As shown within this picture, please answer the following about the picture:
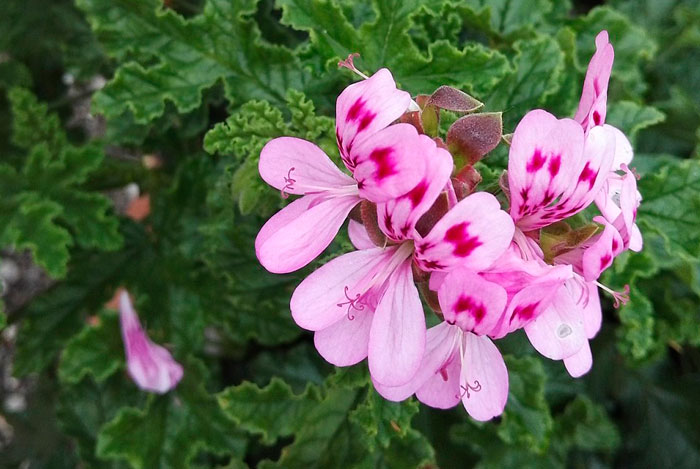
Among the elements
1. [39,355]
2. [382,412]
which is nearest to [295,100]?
[382,412]

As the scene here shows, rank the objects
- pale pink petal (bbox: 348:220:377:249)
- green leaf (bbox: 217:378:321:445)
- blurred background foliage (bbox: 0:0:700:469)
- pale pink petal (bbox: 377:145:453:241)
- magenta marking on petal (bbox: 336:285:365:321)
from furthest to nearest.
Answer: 1. green leaf (bbox: 217:378:321:445)
2. blurred background foliage (bbox: 0:0:700:469)
3. pale pink petal (bbox: 348:220:377:249)
4. magenta marking on petal (bbox: 336:285:365:321)
5. pale pink petal (bbox: 377:145:453:241)

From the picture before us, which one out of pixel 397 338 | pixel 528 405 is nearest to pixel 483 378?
pixel 397 338

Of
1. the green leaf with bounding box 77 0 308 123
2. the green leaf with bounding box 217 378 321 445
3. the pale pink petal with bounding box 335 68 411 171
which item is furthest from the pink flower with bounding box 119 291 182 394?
the pale pink petal with bounding box 335 68 411 171

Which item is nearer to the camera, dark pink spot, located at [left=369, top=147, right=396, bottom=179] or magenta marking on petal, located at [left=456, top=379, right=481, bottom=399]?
dark pink spot, located at [left=369, top=147, right=396, bottom=179]

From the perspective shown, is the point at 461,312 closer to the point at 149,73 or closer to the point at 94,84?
the point at 149,73

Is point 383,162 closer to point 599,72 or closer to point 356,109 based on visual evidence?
point 356,109

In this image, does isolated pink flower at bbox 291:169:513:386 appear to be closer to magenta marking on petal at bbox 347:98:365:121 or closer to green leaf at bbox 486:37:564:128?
magenta marking on petal at bbox 347:98:365:121

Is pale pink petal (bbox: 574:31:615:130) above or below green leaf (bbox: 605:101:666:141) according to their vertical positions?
above
